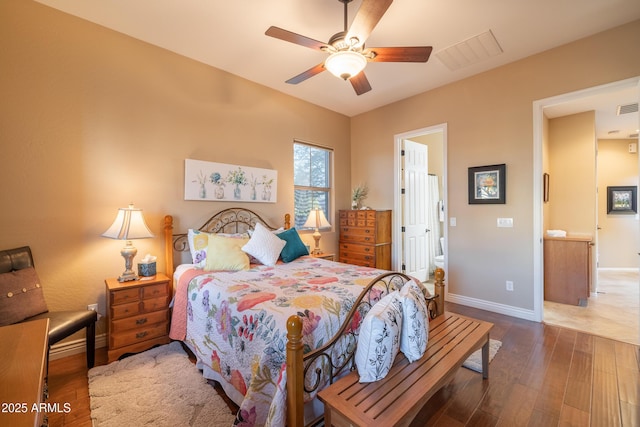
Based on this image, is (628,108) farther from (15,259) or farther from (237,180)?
(15,259)

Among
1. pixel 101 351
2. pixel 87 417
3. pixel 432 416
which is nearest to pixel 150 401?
pixel 87 417

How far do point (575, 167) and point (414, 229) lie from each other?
2703mm

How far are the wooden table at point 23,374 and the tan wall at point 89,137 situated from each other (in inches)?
60.1

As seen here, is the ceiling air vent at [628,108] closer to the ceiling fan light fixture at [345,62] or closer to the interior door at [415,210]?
the interior door at [415,210]

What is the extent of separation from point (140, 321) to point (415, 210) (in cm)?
Answer: 426

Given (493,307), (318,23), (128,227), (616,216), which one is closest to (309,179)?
(318,23)

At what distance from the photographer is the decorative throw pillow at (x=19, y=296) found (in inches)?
76.0

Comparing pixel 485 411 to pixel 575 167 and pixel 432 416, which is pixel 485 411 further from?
pixel 575 167

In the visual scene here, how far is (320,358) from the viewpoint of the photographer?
153 cm

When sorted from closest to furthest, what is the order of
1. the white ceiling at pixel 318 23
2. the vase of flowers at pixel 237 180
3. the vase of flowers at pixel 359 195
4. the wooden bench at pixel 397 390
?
the wooden bench at pixel 397 390, the white ceiling at pixel 318 23, the vase of flowers at pixel 237 180, the vase of flowers at pixel 359 195

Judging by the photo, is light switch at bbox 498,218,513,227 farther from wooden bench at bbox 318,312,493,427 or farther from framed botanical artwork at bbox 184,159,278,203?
framed botanical artwork at bbox 184,159,278,203

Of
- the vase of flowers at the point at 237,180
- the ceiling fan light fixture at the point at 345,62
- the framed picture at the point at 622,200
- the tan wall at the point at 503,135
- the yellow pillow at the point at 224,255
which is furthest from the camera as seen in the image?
the framed picture at the point at 622,200

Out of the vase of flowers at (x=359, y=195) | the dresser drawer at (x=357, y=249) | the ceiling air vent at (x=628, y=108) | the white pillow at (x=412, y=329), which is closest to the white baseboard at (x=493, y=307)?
the dresser drawer at (x=357, y=249)

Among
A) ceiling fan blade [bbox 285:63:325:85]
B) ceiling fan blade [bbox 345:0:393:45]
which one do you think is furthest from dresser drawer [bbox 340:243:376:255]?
ceiling fan blade [bbox 345:0:393:45]
